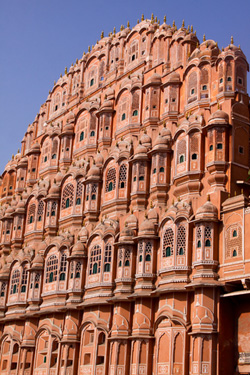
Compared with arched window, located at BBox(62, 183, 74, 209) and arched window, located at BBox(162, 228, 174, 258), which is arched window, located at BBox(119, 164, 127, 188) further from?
arched window, located at BBox(162, 228, 174, 258)

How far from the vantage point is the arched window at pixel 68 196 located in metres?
45.8

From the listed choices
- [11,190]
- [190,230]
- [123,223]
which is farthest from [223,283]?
[11,190]

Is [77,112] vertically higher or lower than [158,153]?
higher

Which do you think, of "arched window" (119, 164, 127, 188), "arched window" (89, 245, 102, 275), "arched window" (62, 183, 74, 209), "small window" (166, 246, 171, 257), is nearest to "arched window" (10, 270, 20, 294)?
"arched window" (62, 183, 74, 209)

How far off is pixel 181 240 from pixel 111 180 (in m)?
9.84

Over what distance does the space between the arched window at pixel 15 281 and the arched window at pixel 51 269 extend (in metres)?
4.05

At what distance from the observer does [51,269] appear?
4344cm

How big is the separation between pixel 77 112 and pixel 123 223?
47.9ft

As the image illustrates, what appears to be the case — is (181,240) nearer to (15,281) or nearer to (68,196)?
(68,196)

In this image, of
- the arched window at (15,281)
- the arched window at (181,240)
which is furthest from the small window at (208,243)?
the arched window at (15,281)

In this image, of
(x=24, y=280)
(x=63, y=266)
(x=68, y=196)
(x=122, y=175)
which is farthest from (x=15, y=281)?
(x=122, y=175)

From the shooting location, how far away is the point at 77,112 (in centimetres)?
5047

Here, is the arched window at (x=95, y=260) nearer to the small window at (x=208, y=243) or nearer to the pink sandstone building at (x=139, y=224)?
the pink sandstone building at (x=139, y=224)

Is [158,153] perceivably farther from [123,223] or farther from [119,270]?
[119,270]
